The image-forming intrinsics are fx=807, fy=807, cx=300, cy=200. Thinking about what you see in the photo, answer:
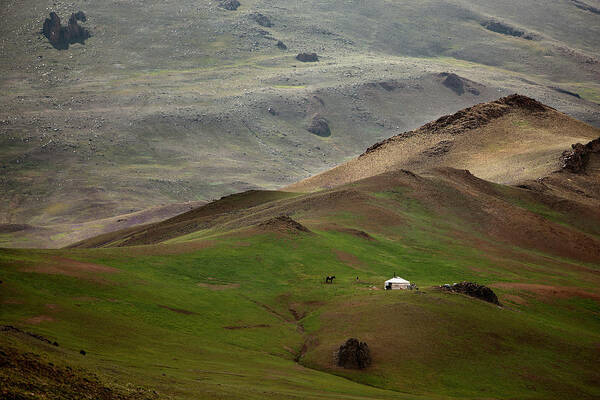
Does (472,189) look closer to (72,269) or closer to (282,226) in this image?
(282,226)

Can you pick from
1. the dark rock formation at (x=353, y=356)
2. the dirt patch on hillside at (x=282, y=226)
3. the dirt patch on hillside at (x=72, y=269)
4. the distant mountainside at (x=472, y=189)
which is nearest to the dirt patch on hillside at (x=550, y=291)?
the dirt patch on hillside at (x=282, y=226)

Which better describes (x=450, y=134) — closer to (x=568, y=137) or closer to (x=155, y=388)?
(x=568, y=137)

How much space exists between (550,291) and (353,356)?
3834cm

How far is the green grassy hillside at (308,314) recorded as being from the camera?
5286 cm

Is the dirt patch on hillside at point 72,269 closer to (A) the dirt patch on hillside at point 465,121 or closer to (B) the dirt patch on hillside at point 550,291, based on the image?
(B) the dirt patch on hillside at point 550,291

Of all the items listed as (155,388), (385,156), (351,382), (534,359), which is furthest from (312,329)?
(385,156)

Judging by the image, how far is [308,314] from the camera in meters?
75.9

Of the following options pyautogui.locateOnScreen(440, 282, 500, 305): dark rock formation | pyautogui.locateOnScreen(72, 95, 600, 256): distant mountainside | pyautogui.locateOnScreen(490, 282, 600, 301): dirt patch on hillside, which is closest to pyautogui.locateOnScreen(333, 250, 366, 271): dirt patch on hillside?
pyautogui.locateOnScreen(490, 282, 600, 301): dirt patch on hillside

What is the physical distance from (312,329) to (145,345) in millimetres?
19191

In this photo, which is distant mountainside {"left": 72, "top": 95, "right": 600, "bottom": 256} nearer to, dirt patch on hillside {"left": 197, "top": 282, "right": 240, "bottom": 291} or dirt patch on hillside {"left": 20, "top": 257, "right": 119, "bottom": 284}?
dirt patch on hillside {"left": 197, "top": 282, "right": 240, "bottom": 291}

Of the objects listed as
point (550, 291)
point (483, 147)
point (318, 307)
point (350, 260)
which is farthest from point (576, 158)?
point (318, 307)

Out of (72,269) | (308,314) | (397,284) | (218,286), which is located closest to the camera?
(72,269)

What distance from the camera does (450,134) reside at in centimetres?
19025

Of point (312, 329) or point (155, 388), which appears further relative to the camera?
point (312, 329)
